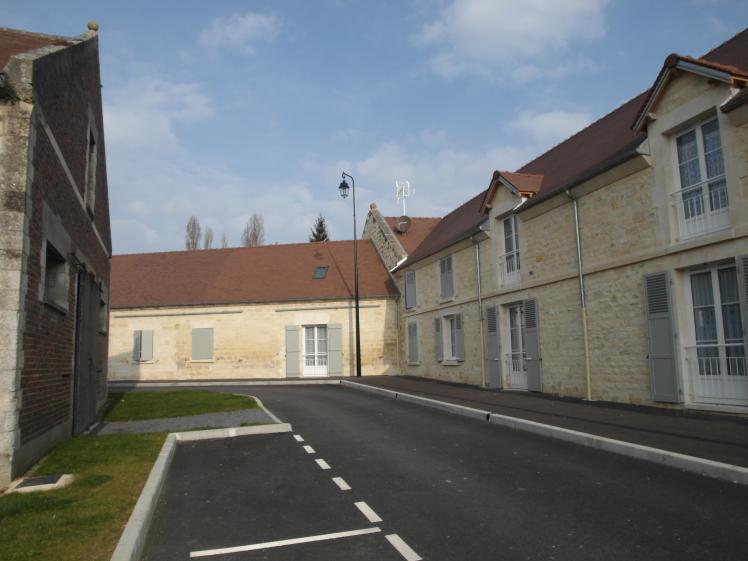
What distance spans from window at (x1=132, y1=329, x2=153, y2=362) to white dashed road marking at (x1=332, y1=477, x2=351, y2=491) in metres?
20.9

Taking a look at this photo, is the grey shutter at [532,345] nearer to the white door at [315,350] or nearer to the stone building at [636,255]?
the stone building at [636,255]

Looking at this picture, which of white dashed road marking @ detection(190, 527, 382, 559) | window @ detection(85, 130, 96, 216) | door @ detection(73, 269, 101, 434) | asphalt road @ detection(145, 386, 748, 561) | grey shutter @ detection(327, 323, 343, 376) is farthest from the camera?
grey shutter @ detection(327, 323, 343, 376)

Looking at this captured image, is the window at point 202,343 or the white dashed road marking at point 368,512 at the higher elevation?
the window at point 202,343

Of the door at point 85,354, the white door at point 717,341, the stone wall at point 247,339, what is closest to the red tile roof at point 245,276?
the stone wall at point 247,339

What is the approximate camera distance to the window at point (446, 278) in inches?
755

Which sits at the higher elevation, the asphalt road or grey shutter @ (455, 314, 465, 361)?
grey shutter @ (455, 314, 465, 361)

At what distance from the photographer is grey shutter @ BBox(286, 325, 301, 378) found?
80.1 feet

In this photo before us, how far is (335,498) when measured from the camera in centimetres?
562

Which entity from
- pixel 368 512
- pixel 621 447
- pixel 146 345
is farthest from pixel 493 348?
pixel 146 345

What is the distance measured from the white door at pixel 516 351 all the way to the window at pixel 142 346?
55.0 ft

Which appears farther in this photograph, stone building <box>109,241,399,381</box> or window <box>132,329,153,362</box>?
window <box>132,329,153,362</box>

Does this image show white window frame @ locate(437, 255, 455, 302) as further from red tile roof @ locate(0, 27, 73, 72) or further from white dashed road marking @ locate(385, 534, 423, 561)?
white dashed road marking @ locate(385, 534, 423, 561)

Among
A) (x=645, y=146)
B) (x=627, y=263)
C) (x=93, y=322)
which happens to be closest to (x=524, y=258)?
(x=627, y=263)

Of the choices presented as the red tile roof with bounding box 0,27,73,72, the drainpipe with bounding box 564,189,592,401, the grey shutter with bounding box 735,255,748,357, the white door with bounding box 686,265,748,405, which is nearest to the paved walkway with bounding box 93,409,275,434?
the red tile roof with bounding box 0,27,73,72
